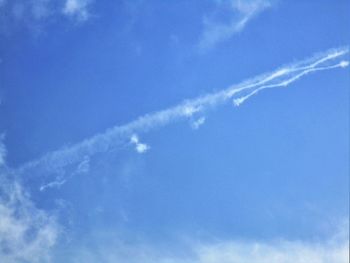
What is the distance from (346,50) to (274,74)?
13.1 feet

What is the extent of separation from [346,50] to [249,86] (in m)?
5.50

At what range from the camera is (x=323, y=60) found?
32.1 metres

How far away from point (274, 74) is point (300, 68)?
1.45 meters

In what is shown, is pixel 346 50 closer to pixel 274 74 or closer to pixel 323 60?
pixel 323 60

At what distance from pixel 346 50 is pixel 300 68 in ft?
8.48

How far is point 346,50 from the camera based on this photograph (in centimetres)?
3170

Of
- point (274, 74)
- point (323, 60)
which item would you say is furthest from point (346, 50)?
point (274, 74)

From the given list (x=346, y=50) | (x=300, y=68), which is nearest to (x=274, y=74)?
(x=300, y=68)

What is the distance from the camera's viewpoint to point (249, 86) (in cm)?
3294

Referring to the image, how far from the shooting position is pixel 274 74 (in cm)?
3266

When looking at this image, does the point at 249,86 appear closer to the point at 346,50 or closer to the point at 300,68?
the point at 300,68

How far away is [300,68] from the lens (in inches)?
1281

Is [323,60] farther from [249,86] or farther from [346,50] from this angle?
[249,86]

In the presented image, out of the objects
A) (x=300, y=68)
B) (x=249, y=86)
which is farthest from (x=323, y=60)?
(x=249, y=86)
